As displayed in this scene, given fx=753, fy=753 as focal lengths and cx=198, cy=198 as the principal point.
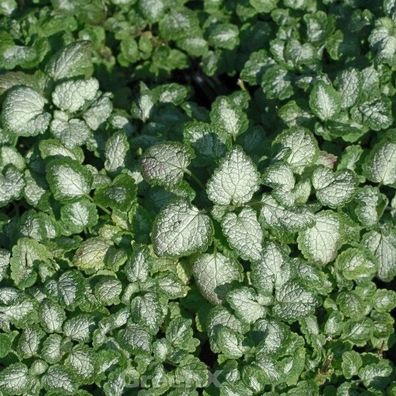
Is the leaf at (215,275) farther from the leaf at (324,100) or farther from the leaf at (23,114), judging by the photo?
the leaf at (23,114)

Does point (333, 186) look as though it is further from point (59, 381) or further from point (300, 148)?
point (59, 381)

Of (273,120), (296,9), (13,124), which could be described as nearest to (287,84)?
(273,120)

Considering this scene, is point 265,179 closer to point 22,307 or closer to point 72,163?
point 72,163

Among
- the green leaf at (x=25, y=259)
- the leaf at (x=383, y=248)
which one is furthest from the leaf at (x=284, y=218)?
the green leaf at (x=25, y=259)

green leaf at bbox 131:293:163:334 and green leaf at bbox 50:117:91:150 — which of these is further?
green leaf at bbox 50:117:91:150

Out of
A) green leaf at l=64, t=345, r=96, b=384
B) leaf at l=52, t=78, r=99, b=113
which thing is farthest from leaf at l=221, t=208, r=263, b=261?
leaf at l=52, t=78, r=99, b=113

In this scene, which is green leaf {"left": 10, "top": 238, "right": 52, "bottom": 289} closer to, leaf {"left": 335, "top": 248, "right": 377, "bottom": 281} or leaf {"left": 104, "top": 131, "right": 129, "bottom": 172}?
leaf {"left": 104, "top": 131, "right": 129, "bottom": 172}

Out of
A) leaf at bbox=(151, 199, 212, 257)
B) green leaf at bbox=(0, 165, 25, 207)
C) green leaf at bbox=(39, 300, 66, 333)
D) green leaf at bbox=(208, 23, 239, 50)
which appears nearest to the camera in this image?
leaf at bbox=(151, 199, 212, 257)
